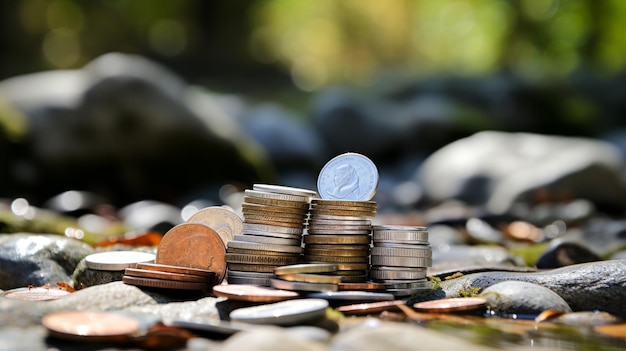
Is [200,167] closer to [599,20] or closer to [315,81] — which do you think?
[599,20]

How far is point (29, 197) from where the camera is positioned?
13.1 meters

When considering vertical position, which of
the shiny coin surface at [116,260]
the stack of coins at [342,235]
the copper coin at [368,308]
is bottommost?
the copper coin at [368,308]

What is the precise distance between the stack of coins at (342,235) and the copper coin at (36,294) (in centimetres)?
144

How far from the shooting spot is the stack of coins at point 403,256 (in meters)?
4.68

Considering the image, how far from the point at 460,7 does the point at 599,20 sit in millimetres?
10495

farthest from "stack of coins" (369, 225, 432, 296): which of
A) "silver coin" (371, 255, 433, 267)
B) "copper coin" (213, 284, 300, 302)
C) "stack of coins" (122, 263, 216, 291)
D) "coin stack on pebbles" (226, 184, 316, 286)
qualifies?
"stack of coins" (122, 263, 216, 291)

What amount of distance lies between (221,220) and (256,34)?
93.1ft

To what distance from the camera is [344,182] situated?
16.5 feet

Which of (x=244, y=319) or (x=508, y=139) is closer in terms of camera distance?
(x=244, y=319)

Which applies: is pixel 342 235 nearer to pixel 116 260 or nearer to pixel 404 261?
pixel 404 261

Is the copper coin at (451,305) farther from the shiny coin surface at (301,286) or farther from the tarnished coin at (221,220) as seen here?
the tarnished coin at (221,220)

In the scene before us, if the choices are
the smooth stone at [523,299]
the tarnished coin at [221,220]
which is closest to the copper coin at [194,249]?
the tarnished coin at [221,220]

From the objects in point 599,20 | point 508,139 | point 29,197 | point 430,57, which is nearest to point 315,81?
point 430,57

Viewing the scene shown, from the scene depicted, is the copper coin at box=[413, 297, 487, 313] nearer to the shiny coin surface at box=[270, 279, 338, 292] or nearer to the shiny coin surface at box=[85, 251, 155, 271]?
the shiny coin surface at box=[270, 279, 338, 292]
